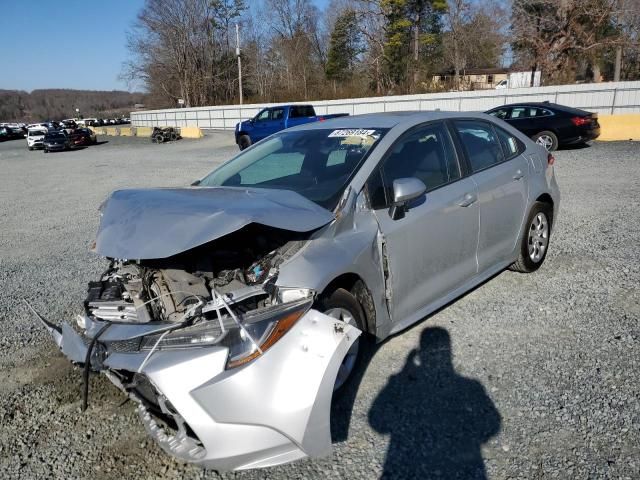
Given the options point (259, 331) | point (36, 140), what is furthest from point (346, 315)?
point (36, 140)

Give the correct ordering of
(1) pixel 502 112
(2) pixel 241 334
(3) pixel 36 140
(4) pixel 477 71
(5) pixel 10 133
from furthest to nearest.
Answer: (4) pixel 477 71, (5) pixel 10 133, (3) pixel 36 140, (1) pixel 502 112, (2) pixel 241 334

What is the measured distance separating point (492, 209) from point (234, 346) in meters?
2.66

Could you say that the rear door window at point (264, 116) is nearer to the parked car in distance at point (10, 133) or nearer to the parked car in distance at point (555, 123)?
the parked car in distance at point (555, 123)

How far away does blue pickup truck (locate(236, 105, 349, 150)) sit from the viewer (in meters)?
21.6

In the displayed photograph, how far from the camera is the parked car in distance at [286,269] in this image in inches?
85.5

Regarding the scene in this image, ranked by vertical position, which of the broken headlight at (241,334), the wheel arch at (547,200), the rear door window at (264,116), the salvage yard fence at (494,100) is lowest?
the broken headlight at (241,334)

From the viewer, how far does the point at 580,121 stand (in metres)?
14.7

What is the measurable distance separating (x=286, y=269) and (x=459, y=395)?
4.46 feet

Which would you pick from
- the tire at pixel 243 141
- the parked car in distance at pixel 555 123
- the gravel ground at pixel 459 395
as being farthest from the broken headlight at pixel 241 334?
the tire at pixel 243 141

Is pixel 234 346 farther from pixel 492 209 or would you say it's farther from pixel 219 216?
pixel 492 209

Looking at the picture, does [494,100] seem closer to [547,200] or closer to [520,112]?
[520,112]

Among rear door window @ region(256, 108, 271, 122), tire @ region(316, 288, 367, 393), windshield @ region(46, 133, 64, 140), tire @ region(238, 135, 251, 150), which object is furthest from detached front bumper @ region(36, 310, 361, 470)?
windshield @ region(46, 133, 64, 140)

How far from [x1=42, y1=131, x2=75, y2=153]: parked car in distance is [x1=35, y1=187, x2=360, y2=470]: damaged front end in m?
31.2

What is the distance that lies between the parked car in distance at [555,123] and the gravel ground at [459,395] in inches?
421
